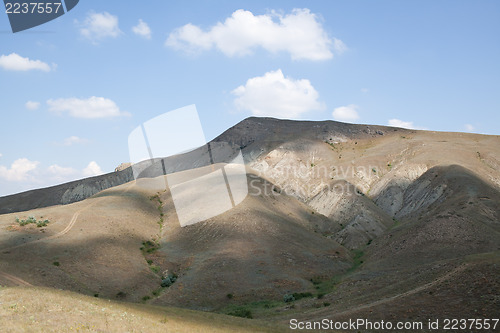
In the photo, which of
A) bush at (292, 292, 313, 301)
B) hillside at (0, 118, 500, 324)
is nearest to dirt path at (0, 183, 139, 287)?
hillside at (0, 118, 500, 324)

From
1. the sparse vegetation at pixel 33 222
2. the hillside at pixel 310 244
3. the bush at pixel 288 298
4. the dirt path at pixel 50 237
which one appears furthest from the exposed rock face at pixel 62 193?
the bush at pixel 288 298

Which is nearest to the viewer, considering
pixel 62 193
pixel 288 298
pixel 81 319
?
pixel 81 319

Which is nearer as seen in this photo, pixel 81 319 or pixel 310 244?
pixel 81 319

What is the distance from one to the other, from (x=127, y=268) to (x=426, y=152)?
7422cm

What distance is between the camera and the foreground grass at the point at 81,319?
18409 millimetres

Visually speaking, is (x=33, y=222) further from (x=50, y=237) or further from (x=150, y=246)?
(x=150, y=246)

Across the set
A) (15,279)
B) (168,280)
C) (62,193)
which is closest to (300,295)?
(168,280)

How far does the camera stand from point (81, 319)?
19.8m

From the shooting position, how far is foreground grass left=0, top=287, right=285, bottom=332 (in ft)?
60.4

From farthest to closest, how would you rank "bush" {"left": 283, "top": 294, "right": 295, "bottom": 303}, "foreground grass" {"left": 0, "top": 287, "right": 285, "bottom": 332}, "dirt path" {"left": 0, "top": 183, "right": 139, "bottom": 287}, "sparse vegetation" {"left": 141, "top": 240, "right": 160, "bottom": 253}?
"sparse vegetation" {"left": 141, "top": 240, "right": 160, "bottom": 253}, "bush" {"left": 283, "top": 294, "right": 295, "bottom": 303}, "dirt path" {"left": 0, "top": 183, "right": 139, "bottom": 287}, "foreground grass" {"left": 0, "top": 287, "right": 285, "bottom": 332}

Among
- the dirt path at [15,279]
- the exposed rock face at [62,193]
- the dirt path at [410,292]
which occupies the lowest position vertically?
the dirt path at [410,292]

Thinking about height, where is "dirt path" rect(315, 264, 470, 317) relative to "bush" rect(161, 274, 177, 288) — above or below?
below

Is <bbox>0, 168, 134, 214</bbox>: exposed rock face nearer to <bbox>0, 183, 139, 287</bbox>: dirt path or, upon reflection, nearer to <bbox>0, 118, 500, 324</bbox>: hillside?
<bbox>0, 118, 500, 324</bbox>: hillside

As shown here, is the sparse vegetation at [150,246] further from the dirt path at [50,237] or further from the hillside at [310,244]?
the dirt path at [50,237]
